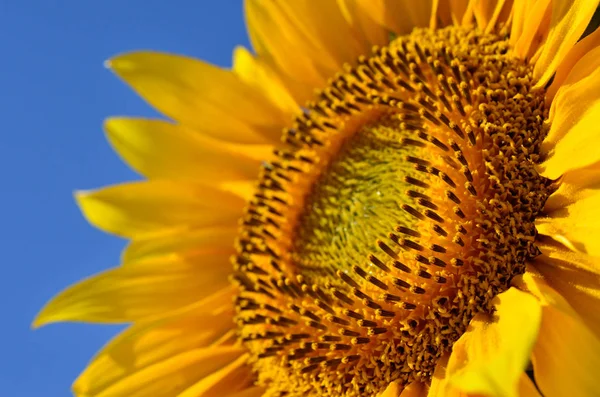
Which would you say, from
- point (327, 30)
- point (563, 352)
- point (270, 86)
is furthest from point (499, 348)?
point (270, 86)

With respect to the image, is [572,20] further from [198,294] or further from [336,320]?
[198,294]

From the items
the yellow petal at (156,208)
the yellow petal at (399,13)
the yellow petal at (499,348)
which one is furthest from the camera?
the yellow petal at (156,208)

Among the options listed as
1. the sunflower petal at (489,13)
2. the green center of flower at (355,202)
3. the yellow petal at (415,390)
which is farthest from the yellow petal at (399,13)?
the yellow petal at (415,390)

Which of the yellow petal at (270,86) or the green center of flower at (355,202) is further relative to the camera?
the yellow petal at (270,86)

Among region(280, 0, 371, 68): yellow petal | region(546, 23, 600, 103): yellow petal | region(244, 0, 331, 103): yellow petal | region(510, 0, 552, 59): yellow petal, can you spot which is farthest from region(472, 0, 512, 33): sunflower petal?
region(244, 0, 331, 103): yellow petal

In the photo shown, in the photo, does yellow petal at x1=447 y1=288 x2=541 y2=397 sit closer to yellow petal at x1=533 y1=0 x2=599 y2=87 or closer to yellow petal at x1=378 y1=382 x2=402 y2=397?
yellow petal at x1=378 y1=382 x2=402 y2=397

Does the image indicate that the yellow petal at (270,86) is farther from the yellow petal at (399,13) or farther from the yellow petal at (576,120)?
the yellow petal at (576,120)

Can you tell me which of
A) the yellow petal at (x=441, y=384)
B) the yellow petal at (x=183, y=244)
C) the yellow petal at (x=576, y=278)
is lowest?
the yellow petal at (x=441, y=384)

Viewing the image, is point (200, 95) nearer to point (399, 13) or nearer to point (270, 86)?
point (270, 86)

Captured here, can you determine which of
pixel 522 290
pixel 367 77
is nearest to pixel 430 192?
pixel 522 290
